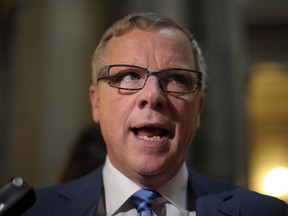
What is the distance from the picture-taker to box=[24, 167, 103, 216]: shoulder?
117 cm

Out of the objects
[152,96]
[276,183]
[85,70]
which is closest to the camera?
[152,96]

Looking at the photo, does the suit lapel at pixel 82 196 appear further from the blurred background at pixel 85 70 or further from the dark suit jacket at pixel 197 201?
the blurred background at pixel 85 70

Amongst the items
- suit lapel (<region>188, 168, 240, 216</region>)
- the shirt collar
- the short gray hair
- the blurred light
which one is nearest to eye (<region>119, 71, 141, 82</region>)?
the short gray hair

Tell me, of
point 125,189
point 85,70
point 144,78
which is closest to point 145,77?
point 144,78

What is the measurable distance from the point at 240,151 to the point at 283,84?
3.35 ft

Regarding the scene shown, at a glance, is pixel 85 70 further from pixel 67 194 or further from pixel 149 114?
pixel 149 114

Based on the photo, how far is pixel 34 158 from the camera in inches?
107

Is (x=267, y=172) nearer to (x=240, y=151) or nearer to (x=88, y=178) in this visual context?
(x=240, y=151)

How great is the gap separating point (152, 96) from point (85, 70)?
1837mm

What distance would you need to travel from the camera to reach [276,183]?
3.32 metres

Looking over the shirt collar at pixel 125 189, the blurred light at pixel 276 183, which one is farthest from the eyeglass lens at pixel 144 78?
the blurred light at pixel 276 183

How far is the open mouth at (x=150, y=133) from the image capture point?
1.08 meters

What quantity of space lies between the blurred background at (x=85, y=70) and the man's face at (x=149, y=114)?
1.47 meters

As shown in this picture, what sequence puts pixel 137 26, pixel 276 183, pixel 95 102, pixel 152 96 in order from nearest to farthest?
1. pixel 152 96
2. pixel 137 26
3. pixel 95 102
4. pixel 276 183
